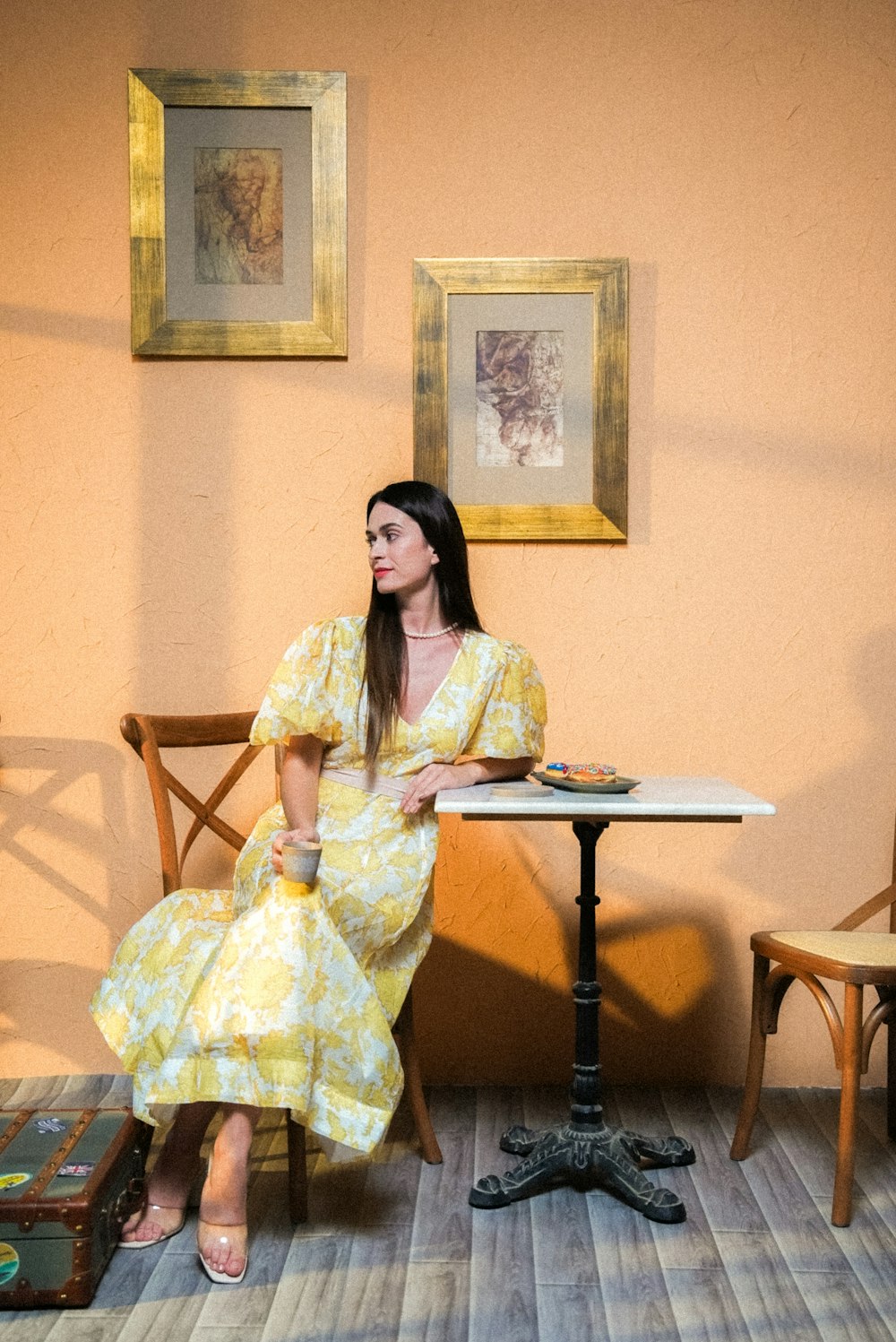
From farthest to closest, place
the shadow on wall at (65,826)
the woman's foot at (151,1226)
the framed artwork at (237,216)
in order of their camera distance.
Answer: the shadow on wall at (65,826)
the framed artwork at (237,216)
the woman's foot at (151,1226)

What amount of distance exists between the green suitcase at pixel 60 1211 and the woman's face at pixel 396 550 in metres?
1.16

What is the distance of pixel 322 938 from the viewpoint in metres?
2.19

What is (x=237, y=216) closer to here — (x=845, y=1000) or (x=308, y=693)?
(x=308, y=693)

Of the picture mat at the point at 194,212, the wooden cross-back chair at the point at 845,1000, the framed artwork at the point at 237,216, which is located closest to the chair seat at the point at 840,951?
the wooden cross-back chair at the point at 845,1000

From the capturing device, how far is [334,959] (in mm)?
2203

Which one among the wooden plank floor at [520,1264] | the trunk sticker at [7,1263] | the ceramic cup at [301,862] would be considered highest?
the ceramic cup at [301,862]

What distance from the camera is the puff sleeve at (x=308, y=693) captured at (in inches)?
96.1

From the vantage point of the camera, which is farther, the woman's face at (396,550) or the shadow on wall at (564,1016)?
the shadow on wall at (564,1016)

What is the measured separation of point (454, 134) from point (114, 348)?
979 millimetres

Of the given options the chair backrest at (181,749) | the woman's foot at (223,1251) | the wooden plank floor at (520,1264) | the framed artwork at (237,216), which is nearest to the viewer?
the wooden plank floor at (520,1264)

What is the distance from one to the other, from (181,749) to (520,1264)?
1485 mm

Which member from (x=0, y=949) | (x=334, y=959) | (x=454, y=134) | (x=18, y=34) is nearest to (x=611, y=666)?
(x=334, y=959)

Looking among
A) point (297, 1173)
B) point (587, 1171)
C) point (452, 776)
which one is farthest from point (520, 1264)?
point (452, 776)

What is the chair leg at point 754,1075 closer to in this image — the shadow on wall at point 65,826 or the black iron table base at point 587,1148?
the black iron table base at point 587,1148
